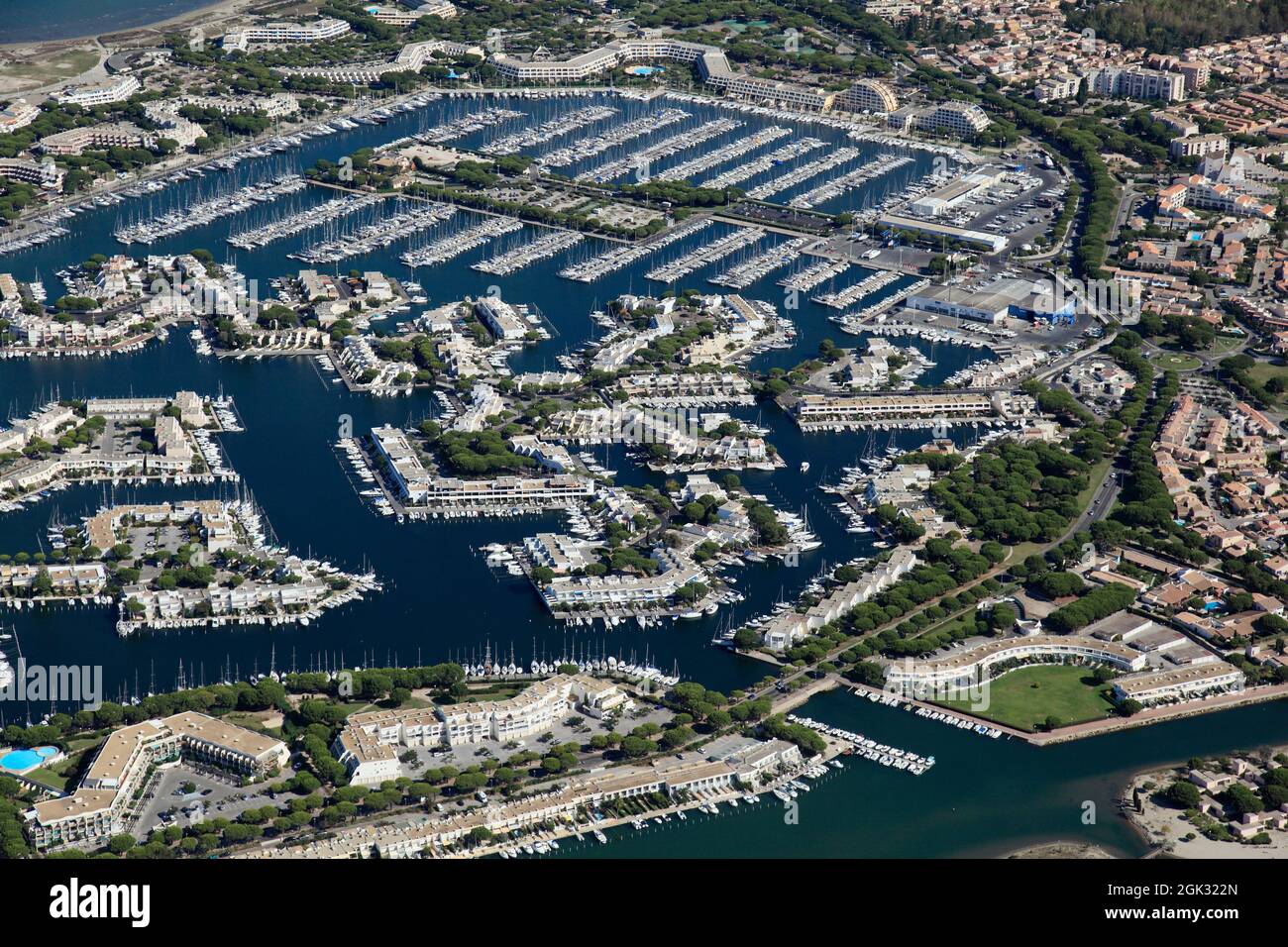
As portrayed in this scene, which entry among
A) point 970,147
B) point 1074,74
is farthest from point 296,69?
point 1074,74

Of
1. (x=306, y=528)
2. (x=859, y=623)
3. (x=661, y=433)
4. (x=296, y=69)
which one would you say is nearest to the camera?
(x=859, y=623)

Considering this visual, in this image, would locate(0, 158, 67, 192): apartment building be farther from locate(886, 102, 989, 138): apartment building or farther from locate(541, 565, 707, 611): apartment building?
locate(541, 565, 707, 611): apartment building

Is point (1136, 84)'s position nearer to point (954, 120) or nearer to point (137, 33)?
point (954, 120)

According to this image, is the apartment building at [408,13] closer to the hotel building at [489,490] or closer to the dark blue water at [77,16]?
the dark blue water at [77,16]

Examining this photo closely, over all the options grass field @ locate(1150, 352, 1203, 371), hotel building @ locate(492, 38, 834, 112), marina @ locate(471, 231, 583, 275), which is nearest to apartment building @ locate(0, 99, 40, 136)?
hotel building @ locate(492, 38, 834, 112)

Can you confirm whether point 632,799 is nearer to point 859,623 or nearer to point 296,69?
point 859,623
